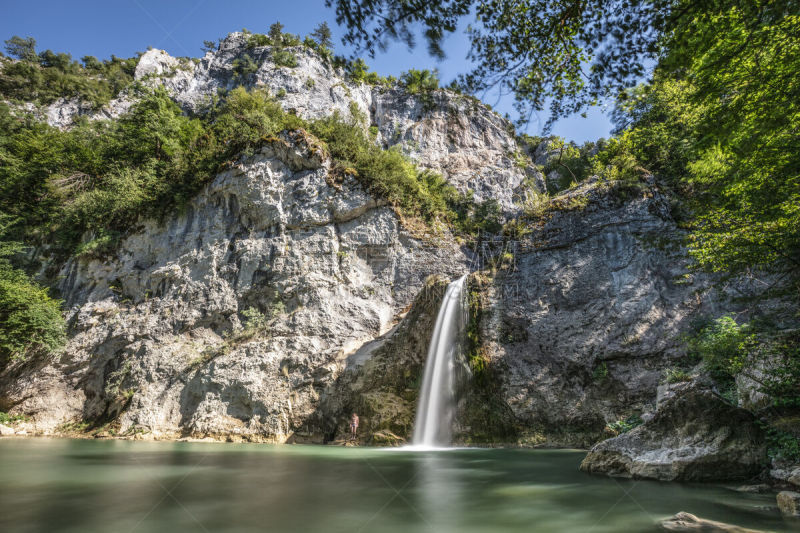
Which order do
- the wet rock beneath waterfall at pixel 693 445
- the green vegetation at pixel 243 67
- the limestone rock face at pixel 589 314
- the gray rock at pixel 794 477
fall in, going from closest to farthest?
1. the gray rock at pixel 794 477
2. the wet rock beneath waterfall at pixel 693 445
3. the limestone rock face at pixel 589 314
4. the green vegetation at pixel 243 67

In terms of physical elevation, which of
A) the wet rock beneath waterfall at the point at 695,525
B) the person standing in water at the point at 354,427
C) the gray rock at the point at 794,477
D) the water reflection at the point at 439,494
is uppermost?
the gray rock at the point at 794,477

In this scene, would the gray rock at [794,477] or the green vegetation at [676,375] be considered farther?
the green vegetation at [676,375]

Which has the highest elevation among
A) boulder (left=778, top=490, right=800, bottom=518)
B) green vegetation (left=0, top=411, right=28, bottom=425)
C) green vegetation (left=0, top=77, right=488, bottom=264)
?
green vegetation (left=0, top=77, right=488, bottom=264)

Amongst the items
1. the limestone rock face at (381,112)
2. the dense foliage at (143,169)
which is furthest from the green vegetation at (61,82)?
the dense foliage at (143,169)

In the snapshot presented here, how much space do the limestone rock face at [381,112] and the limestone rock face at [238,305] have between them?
995 centimetres

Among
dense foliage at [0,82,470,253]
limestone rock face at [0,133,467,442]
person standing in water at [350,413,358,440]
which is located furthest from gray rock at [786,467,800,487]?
dense foliage at [0,82,470,253]

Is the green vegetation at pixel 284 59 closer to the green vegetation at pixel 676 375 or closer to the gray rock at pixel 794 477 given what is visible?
the green vegetation at pixel 676 375

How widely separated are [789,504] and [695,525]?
1.31m

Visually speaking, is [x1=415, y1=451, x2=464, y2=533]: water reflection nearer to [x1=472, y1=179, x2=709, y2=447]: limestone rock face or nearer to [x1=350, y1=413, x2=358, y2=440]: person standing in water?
[x1=350, y1=413, x2=358, y2=440]: person standing in water

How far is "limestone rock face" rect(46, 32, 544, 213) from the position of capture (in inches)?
1015

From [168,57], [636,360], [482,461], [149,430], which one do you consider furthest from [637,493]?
[168,57]

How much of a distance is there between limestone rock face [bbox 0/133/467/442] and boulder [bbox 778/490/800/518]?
11531mm

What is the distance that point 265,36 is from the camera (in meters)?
30.2

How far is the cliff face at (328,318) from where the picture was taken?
11312 millimetres
